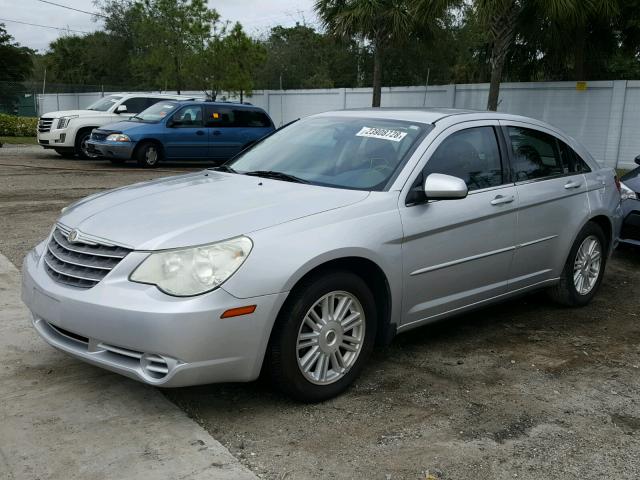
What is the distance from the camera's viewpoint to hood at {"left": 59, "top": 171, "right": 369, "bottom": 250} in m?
3.50

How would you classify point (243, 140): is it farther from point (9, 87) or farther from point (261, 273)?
point (9, 87)

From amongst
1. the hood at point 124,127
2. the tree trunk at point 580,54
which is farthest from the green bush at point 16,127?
the tree trunk at point 580,54

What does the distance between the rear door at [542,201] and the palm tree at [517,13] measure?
32.1 ft

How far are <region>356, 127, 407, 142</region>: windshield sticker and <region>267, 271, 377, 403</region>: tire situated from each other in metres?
1.12

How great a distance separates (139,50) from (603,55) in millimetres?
38128

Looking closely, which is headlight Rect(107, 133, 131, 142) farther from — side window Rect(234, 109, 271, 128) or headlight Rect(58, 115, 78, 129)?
side window Rect(234, 109, 271, 128)

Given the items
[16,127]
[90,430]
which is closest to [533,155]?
[90,430]

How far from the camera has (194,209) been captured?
3.82 m

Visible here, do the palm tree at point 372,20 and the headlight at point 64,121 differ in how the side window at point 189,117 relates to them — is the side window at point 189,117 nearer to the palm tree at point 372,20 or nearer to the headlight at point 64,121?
the headlight at point 64,121

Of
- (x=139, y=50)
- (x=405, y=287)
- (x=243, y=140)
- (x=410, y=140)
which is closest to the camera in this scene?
(x=405, y=287)

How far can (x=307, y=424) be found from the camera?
3.60 m

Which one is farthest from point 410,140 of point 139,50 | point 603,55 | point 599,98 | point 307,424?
point 139,50

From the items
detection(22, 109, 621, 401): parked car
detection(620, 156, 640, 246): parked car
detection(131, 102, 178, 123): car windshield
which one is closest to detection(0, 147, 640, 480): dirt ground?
detection(22, 109, 621, 401): parked car

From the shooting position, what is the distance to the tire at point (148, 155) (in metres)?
15.5
